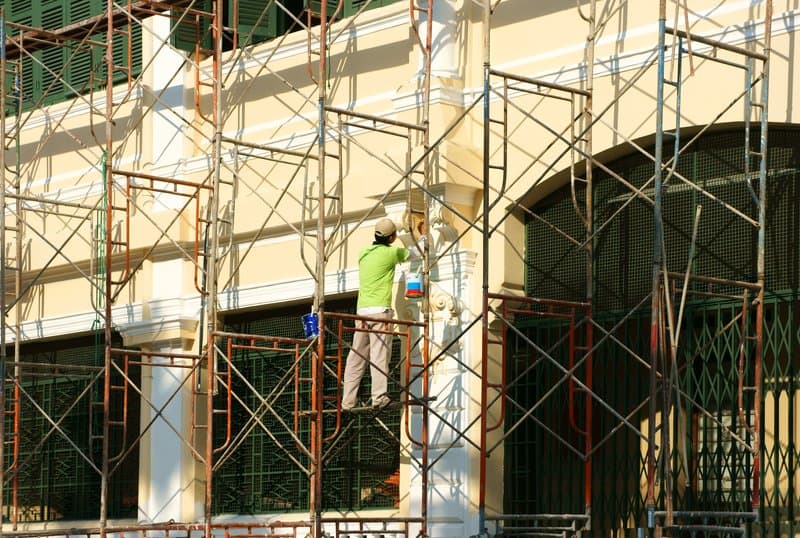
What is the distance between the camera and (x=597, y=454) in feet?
55.0

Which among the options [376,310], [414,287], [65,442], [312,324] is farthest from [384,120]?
[65,442]

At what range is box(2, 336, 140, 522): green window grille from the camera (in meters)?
21.0

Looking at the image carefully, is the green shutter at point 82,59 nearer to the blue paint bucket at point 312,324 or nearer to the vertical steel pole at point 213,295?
the vertical steel pole at point 213,295

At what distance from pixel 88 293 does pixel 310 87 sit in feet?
13.5

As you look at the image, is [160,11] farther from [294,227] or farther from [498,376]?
[498,376]

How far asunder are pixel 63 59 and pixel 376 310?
7.72 meters

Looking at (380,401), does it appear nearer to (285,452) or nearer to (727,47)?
(285,452)

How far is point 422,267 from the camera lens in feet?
57.1

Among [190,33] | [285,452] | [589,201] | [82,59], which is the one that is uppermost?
[82,59]

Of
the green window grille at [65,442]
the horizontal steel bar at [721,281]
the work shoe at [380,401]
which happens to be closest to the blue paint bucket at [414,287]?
the work shoe at [380,401]

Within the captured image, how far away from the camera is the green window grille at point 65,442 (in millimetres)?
21000

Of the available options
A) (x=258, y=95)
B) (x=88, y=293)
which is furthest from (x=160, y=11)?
(x=88, y=293)

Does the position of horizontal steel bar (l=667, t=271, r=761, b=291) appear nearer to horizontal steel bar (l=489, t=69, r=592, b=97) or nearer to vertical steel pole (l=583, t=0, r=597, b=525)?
vertical steel pole (l=583, t=0, r=597, b=525)

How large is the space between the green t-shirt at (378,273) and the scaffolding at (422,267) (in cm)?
24
